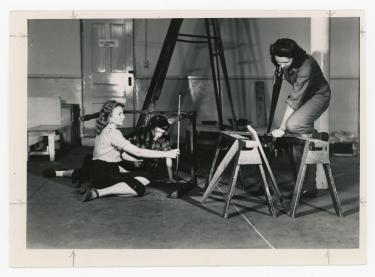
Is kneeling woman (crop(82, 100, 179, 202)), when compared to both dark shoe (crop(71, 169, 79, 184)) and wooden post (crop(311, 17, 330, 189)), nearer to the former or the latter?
dark shoe (crop(71, 169, 79, 184))

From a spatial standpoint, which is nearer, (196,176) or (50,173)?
(196,176)

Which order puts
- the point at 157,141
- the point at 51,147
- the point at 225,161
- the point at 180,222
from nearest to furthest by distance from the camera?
the point at 180,222 < the point at 225,161 < the point at 157,141 < the point at 51,147

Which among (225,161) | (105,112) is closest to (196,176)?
(225,161)

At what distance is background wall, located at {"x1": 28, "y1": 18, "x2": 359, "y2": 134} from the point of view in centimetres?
840

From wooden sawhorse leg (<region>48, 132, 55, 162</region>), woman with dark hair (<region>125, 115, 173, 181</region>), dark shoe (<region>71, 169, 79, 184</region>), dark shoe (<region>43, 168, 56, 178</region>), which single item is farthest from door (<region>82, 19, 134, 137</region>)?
dark shoe (<region>71, 169, 79, 184</region>)

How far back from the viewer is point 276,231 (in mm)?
3322

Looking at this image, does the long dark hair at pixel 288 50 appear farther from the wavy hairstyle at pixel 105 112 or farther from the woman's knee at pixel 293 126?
the wavy hairstyle at pixel 105 112

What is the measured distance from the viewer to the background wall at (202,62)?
8.40 m

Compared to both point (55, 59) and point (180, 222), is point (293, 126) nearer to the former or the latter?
Answer: point (180, 222)

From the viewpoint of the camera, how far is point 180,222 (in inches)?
138

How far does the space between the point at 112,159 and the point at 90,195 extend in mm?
522

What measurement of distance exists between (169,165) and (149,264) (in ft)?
7.02

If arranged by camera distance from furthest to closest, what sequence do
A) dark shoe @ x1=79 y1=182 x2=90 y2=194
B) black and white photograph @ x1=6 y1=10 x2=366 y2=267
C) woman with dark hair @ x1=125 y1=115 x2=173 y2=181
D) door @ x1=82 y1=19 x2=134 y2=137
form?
door @ x1=82 y1=19 x2=134 y2=137
woman with dark hair @ x1=125 y1=115 x2=173 y2=181
dark shoe @ x1=79 y1=182 x2=90 y2=194
black and white photograph @ x1=6 y1=10 x2=366 y2=267

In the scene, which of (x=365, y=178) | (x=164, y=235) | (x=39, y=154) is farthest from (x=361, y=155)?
(x=39, y=154)
